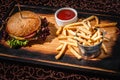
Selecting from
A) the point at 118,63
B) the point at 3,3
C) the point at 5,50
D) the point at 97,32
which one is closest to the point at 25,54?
the point at 5,50

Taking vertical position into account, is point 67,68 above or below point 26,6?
below

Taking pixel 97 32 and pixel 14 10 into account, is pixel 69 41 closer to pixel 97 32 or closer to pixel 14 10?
pixel 97 32

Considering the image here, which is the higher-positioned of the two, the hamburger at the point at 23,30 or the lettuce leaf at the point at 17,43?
the hamburger at the point at 23,30

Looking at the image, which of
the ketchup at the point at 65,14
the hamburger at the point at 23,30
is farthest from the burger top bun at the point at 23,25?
the ketchup at the point at 65,14

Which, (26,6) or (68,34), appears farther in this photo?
(26,6)

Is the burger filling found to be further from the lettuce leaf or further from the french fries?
the french fries

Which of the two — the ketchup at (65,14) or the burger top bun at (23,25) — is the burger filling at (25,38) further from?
the ketchup at (65,14)

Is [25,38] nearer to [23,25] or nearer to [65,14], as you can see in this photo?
[23,25]
